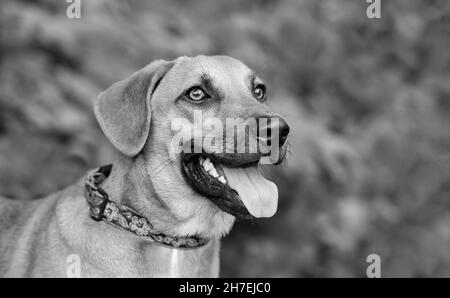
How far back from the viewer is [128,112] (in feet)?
11.1

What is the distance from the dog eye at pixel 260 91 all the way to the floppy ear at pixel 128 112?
0.67m

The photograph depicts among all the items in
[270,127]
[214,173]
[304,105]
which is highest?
[304,105]

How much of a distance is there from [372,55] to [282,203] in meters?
2.00

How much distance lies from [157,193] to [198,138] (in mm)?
375

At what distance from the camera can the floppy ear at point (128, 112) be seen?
131 inches

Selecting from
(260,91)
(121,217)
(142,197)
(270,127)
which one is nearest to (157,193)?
(142,197)

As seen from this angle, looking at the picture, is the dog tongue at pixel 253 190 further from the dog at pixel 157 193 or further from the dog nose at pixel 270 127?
the dog nose at pixel 270 127

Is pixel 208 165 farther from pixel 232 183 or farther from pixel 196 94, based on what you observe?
pixel 196 94

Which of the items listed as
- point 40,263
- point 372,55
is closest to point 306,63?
point 372,55

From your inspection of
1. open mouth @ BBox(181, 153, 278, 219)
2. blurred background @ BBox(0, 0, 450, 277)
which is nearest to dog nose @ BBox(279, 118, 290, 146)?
open mouth @ BBox(181, 153, 278, 219)

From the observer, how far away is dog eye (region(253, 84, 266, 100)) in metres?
3.87

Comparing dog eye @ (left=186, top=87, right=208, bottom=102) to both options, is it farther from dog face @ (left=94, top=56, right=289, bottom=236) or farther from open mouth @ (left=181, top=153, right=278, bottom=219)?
open mouth @ (left=181, top=153, right=278, bottom=219)

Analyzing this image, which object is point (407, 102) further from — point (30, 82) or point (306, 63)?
point (30, 82)

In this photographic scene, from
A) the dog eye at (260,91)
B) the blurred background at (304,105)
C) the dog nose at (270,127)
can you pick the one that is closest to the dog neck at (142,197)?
the dog nose at (270,127)
